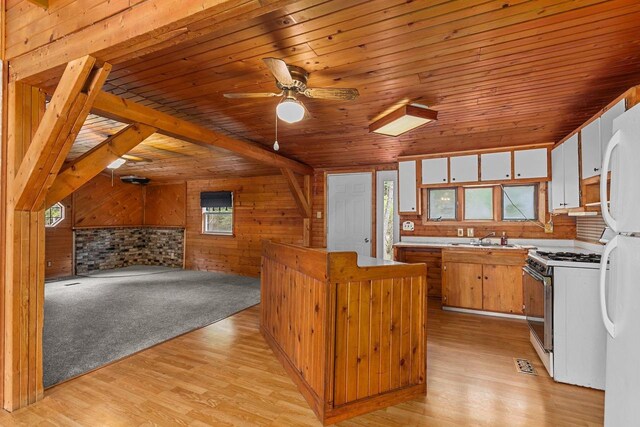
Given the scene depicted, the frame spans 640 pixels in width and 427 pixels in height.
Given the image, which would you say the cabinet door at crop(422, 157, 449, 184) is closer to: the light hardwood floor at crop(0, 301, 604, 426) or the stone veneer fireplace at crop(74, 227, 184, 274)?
the light hardwood floor at crop(0, 301, 604, 426)

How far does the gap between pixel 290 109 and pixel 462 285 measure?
3461 mm

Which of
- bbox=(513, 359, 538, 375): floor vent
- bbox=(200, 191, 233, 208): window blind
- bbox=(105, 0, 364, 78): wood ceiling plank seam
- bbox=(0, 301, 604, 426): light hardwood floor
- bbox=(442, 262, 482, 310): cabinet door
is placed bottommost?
bbox=(513, 359, 538, 375): floor vent

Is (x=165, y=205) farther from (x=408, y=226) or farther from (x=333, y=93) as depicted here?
(x=333, y=93)

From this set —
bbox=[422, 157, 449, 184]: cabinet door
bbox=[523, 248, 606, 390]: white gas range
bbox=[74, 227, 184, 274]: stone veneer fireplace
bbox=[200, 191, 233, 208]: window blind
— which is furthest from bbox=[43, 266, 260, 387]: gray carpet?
bbox=[523, 248, 606, 390]: white gas range

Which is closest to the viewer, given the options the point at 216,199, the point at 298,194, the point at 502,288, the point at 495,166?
the point at 502,288

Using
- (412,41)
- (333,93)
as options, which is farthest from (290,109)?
(412,41)

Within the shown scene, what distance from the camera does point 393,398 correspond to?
214 cm

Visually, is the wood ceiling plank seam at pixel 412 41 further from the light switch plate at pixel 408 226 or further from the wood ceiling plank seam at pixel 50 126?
the light switch plate at pixel 408 226

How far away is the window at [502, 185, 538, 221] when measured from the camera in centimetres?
444

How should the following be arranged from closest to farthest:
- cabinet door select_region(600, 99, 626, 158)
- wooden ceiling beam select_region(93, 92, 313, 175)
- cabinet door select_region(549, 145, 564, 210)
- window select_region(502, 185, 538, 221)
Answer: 1. cabinet door select_region(600, 99, 626, 158)
2. wooden ceiling beam select_region(93, 92, 313, 175)
3. cabinet door select_region(549, 145, 564, 210)
4. window select_region(502, 185, 538, 221)

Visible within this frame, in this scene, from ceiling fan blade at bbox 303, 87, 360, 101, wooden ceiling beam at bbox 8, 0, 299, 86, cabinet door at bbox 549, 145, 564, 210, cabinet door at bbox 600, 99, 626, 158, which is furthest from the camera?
cabinet door at bbox 549, 145, 564, 210

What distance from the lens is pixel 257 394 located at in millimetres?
2264

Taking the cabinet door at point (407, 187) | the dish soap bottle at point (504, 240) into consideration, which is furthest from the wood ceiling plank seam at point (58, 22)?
the dish soap bottle at point (504, 240)

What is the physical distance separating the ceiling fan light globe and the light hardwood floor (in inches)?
83.2
